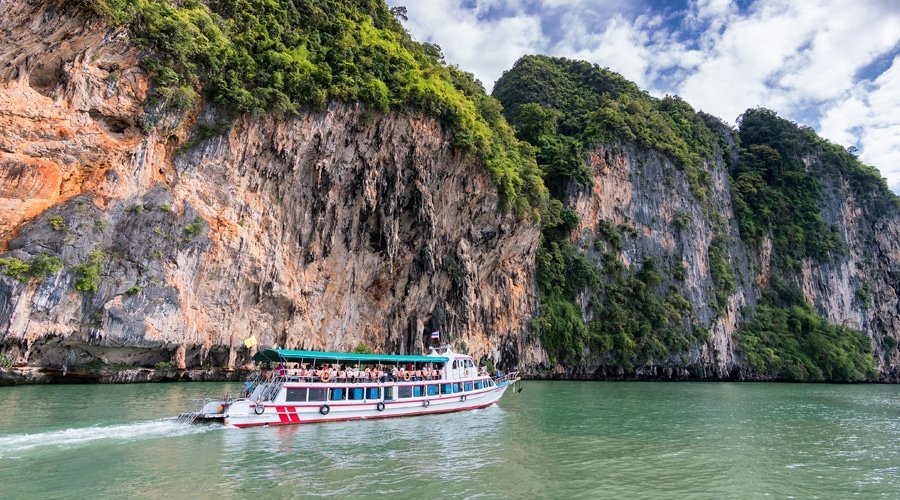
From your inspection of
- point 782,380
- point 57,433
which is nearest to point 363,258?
point 57,433

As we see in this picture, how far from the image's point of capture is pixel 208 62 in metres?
32.3

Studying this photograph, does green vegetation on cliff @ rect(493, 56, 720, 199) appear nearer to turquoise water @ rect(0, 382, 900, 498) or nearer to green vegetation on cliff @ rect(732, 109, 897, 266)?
green vegetation on cliff @ rect(732, 109, 897, 266)

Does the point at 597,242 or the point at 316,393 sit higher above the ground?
the point at 597,242

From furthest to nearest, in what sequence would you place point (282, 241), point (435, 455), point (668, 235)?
point (668, 235) < point (282, 241) < point (435, 455)

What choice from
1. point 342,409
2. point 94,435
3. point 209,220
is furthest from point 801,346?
point 94,435

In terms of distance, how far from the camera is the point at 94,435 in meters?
15.3

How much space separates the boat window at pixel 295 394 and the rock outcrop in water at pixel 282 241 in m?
12.6

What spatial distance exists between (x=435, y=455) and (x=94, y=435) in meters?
10.3

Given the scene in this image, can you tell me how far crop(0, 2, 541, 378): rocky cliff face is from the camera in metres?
25.3

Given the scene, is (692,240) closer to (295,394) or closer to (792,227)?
(792,227)

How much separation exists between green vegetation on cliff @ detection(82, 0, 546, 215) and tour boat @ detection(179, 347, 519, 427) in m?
18.7

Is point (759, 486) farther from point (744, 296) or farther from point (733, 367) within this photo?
point (744, 296)

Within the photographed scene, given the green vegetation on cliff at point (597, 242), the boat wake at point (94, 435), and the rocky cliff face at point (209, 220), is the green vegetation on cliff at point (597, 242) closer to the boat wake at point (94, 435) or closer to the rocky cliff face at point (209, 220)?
the rocky cliff face at point (209, 220)

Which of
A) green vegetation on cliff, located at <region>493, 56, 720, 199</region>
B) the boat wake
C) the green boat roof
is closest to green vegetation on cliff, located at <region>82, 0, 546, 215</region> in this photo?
the green boat roof
